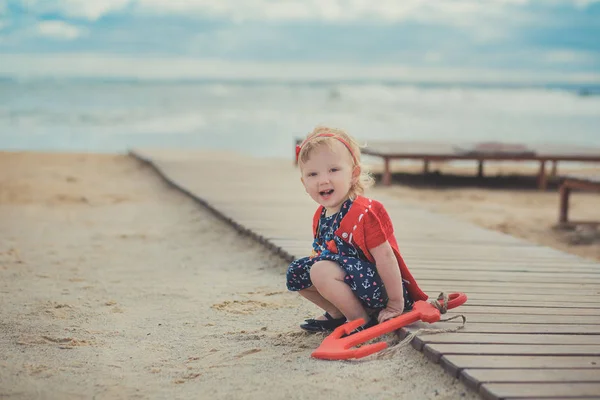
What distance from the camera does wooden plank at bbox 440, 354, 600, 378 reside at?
2686mm

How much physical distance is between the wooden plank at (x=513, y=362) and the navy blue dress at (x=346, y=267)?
1.51 ft

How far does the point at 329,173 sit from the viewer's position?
3121 mm

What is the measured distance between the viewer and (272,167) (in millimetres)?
11383

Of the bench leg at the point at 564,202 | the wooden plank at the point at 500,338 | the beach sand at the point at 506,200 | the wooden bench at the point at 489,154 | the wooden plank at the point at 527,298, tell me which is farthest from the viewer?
the wooden bench at the point at 489,154

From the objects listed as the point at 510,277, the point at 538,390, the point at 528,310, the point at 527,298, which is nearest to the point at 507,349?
the point at 538,390

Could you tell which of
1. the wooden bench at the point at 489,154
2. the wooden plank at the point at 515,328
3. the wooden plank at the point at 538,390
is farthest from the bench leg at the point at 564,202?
the wooden plank at the point at 538,390

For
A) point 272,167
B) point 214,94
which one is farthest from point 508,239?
point 214,94

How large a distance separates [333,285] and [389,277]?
244 mm

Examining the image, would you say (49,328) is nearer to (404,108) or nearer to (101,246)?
(101,246)

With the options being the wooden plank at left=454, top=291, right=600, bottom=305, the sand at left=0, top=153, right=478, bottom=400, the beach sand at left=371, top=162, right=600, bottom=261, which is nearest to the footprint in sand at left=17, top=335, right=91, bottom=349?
the sand at left=0, top=153, right=478, bottom=400

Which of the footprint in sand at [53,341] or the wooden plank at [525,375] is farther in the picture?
the footprint in sand at [53,341]

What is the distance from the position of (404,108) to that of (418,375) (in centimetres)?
3342

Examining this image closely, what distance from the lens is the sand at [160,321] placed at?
2762mm

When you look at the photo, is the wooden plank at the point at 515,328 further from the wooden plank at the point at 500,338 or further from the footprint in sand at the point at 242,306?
the footprint in sand at the point at 242,306
